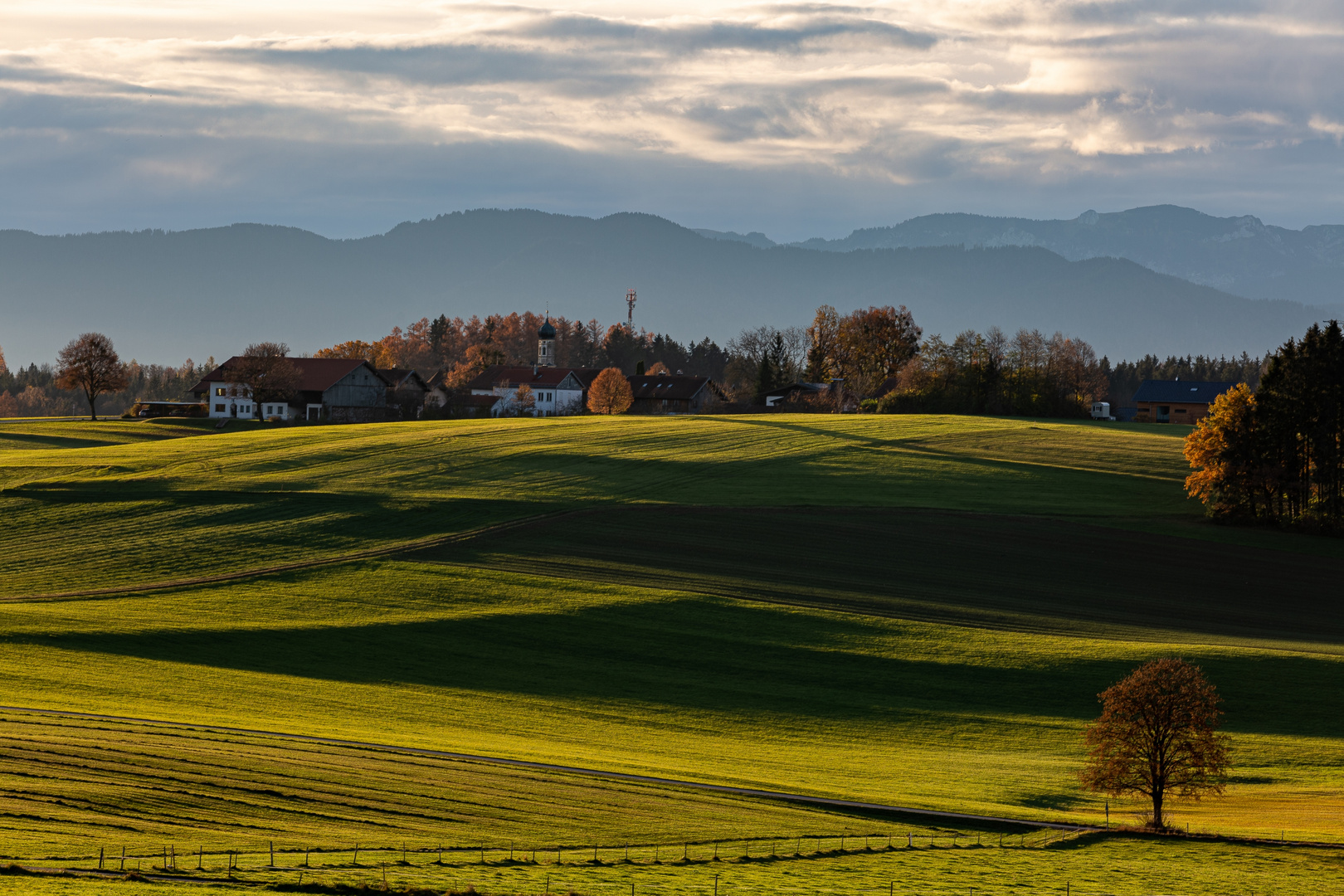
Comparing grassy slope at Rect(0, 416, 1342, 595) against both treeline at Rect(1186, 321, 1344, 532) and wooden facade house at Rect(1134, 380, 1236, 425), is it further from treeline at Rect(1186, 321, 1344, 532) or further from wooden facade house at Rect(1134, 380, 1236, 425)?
wooden facade house at Rect(1134, 380, 1236, 425)

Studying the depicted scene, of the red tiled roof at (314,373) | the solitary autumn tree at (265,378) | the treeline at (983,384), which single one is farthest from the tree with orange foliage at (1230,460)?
the solitary autumn tree at (265,378)

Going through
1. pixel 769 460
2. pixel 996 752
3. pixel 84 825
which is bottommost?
pixel 996 752

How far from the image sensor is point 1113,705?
30203mm

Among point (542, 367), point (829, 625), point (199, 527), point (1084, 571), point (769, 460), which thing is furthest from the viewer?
point (542, 367)

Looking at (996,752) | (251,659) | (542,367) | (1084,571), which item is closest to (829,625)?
(996,752)

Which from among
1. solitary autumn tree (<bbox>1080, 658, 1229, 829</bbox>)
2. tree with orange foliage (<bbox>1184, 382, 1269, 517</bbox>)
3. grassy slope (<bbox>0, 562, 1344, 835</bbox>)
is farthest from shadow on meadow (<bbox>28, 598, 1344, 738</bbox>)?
tree with orange foliage (<bbox>1184, 382, 1269, 517</bbox>)

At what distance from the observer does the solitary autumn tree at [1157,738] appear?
29.7 metres

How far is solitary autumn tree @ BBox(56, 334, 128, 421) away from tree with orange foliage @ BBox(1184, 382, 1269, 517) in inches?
4726

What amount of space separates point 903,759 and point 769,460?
5066 centimetres

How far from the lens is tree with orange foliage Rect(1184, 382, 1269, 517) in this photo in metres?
69.1

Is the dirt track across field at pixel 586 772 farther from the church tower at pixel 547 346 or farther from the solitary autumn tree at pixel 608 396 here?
the church tower at pixel 547 346

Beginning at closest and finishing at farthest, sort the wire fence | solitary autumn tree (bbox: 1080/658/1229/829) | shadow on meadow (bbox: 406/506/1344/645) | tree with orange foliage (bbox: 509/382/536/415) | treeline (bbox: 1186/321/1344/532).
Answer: the wire fence
solitary autumn tree (bbox: 1080/658/1229/829)
shadow on meadow (bbox: 406/506/1344/645)
treeline (bbox: 1186/321/1344/532)
tree with orange foliage (bbox: 509/382/536/415)

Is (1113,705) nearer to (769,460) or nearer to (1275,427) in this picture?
(1275,427)

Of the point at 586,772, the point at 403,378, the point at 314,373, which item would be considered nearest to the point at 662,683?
the point at 586,772
